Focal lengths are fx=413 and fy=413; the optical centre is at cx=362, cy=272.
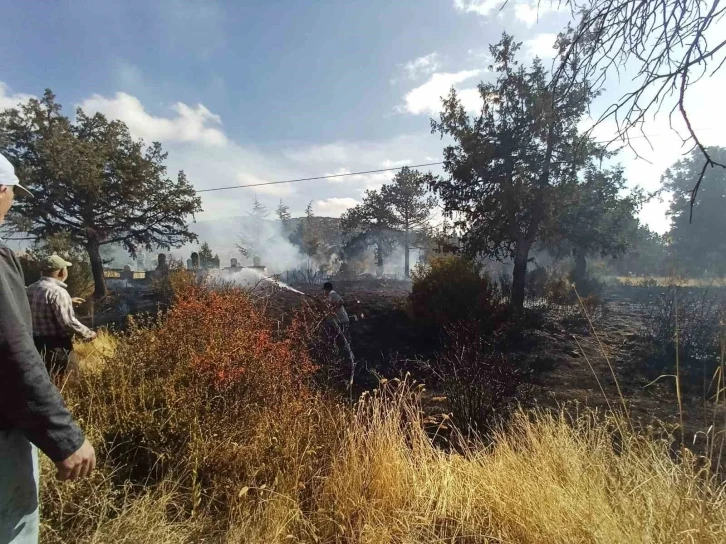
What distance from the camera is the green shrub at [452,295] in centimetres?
1087

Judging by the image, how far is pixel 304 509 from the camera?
2.45 m

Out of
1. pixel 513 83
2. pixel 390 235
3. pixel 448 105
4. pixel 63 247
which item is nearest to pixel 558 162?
pixel 513 83

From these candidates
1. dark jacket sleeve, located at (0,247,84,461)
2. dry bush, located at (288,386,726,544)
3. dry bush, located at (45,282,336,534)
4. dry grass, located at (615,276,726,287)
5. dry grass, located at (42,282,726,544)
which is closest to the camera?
dark jacket sleeve, located at (0,247,84,461)

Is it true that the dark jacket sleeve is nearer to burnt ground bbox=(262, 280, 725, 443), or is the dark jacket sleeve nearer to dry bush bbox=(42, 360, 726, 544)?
dry bush bbox=(42, 360, 726, 544)

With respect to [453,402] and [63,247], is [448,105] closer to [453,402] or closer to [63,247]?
[453,402]

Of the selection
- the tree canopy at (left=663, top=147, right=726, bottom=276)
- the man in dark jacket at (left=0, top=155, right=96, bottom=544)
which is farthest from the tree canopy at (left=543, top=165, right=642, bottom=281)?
the tree canopy at (left=663, top=147, right=726, bottom=276)

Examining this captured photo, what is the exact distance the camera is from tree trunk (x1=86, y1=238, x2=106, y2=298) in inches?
735

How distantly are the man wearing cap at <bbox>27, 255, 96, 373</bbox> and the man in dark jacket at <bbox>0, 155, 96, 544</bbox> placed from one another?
2.94 metres

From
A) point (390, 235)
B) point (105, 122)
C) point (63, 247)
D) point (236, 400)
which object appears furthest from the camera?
point (390, 235)

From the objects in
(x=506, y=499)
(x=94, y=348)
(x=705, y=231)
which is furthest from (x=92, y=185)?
(x=705, y=231)

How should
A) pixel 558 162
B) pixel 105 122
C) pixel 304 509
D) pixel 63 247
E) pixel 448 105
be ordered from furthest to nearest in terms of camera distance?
pixel 105 122 → pixel 63 247 → pixel 448 105 → pixel 558 162 → pixel 304 509

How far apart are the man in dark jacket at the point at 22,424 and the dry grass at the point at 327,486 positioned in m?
0.73

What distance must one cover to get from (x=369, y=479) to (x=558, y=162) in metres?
12.6

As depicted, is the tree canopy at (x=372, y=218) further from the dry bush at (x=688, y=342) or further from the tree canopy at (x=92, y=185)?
the dry bush at (x=688, y=342)
